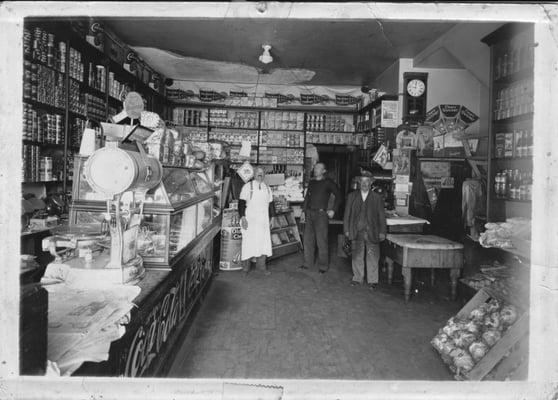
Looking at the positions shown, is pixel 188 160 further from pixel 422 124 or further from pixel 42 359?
pixel 422 124

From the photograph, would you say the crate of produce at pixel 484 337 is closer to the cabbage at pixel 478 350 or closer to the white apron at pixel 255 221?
the cabbage at pixel 478 350

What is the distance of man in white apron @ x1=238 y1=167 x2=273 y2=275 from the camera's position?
214 inches

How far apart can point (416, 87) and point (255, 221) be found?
3770mm

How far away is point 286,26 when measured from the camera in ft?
17.4

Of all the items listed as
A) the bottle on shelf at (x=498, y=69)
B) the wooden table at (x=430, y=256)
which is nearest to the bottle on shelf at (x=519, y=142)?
the bottle on shelf at (x=498, y=69)

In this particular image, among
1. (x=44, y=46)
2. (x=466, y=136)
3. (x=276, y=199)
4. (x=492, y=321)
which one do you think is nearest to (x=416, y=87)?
(x=466, y=136)

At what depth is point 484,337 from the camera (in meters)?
2.66

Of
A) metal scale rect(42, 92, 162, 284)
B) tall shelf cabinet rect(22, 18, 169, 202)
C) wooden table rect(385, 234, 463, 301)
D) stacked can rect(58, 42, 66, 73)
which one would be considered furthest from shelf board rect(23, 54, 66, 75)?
wooden table rect(385, 234, 463, 301)

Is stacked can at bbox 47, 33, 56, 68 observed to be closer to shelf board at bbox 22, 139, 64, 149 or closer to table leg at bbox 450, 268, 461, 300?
shelf board at bbox 22, 139, 64, 149

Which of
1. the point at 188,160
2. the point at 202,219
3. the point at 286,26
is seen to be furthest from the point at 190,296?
the point at 286,26

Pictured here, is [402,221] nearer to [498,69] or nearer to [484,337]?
[498,69]

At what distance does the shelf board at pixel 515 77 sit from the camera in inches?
144

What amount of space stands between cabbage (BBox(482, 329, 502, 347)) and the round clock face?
4851 millimetres

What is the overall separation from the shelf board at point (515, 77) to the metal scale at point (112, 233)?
3.69 metres
